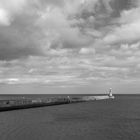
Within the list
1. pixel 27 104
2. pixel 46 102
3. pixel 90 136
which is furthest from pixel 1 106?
pixel 90 136

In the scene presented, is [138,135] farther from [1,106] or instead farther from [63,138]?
[1,106]

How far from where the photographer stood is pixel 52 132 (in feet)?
111

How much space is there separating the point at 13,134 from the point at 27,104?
173 feet

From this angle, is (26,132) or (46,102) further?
(46,102)

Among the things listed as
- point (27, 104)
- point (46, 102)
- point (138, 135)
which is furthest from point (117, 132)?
point (46, 102)

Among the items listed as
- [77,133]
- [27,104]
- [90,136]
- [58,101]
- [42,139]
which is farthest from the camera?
[58,101]

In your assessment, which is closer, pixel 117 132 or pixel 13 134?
pixel 13 134

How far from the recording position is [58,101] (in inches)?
4441

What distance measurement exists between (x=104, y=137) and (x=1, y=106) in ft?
146

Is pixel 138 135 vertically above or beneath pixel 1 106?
beneath

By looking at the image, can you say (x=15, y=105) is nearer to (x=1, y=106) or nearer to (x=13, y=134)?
(x=1, y=106)

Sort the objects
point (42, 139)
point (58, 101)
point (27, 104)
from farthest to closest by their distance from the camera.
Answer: point (58, 101)
point (27, 104)
point (42, 139)

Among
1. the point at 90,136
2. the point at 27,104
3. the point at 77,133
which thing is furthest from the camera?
the point at 27,104

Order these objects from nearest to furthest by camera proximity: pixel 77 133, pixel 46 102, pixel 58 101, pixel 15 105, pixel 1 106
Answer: pixel 77 133, pixel 1 106, pixel 15 105, pixel 46 102, pixel 58 101
